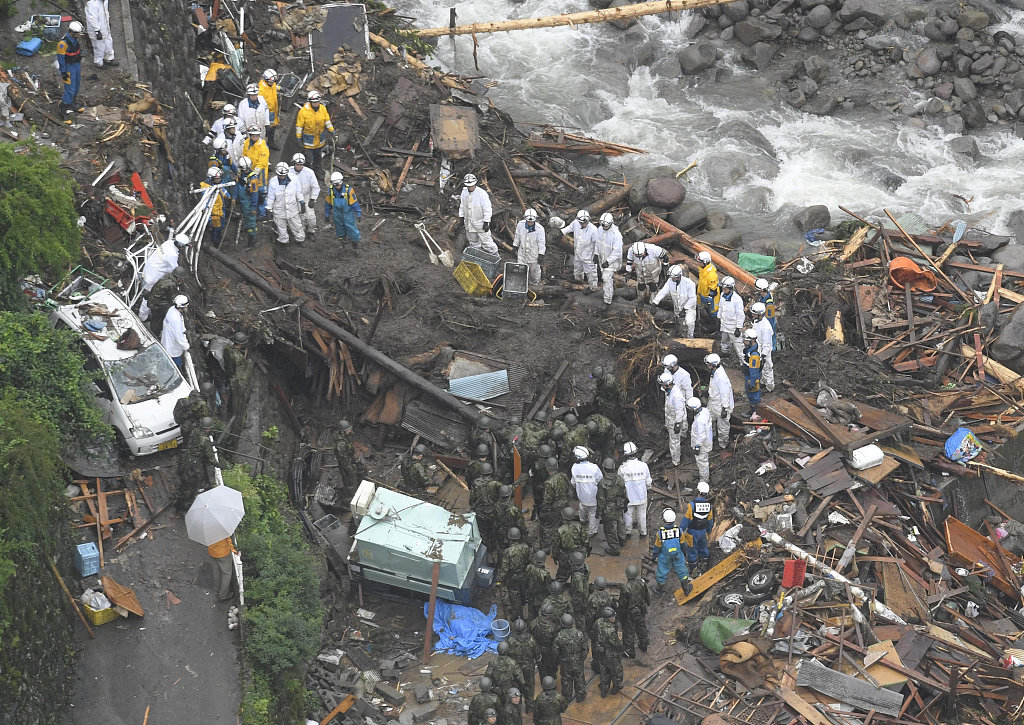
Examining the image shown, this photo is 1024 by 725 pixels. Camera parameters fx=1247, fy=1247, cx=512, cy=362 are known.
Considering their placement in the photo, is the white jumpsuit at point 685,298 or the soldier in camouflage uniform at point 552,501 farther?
the white jumpsuit at point 685,298

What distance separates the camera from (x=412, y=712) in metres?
18.1

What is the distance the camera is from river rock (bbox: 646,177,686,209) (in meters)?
28.1

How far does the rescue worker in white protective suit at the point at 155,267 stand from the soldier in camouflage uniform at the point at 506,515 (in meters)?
6.69

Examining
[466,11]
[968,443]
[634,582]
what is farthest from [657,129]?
[634,582]

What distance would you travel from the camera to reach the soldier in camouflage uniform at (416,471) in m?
21.0

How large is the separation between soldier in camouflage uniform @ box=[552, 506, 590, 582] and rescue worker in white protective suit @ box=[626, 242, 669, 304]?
6373 mm

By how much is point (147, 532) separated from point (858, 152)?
21.4 m

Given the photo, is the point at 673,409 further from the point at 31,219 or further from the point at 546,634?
the point at 31,219

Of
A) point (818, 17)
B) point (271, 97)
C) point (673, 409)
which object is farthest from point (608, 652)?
point (818, 17)

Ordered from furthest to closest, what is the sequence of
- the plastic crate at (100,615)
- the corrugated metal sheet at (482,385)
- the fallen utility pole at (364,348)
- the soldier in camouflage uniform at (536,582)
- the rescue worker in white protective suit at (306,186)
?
the rescue worker in white protective suit at (306,186) < the corrugated metal sheet at (482,385) < the fallen utility pole at (364,348) < the soldier in camouflage uniform at (536,582) < the plastic crate at (100,615)

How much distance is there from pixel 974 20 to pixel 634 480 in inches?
847

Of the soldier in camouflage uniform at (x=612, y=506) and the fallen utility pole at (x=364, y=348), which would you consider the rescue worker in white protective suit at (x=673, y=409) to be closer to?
the soldier in camouflage uniform at (x=612, y=506)

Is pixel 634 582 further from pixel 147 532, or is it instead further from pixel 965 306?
pixel 965 306

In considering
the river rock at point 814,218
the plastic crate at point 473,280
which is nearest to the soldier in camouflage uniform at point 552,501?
the plastic crate at point 473,280
